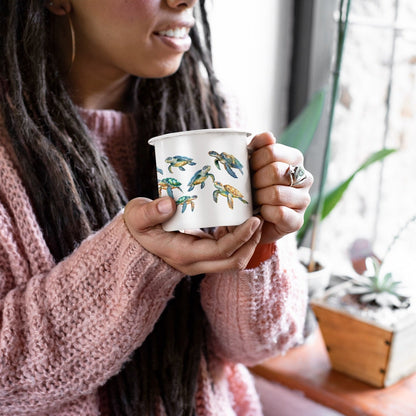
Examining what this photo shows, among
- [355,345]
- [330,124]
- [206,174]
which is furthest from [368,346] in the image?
[206,174]

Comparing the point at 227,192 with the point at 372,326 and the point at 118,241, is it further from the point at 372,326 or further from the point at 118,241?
the point at 372,326

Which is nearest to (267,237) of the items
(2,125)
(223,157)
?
(223,157)

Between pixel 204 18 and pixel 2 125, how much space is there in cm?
39

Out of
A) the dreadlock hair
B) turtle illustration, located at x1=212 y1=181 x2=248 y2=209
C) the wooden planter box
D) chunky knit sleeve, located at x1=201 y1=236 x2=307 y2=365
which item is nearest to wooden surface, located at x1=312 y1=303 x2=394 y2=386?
the wooden planter box

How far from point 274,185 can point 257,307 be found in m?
0.24

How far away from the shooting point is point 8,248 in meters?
0.73

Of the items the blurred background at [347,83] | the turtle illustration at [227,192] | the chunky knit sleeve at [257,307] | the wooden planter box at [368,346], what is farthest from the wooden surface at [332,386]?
the turtle illustration at [227,192]

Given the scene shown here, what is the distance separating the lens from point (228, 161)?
0.55 meters

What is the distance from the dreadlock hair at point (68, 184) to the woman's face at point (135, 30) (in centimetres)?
6

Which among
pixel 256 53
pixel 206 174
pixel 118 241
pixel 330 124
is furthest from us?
pixel 256 53

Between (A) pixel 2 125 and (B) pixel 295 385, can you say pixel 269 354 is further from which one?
(A) pixel 2 125

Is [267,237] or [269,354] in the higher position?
[267,237]

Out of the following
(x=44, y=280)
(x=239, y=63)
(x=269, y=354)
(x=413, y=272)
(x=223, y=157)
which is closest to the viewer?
(x=223, y=157)

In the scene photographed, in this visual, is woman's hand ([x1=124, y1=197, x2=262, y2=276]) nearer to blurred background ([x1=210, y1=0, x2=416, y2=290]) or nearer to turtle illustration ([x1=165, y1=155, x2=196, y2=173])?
turtle illustration ([x1=165, y1=155, x2=196, y2=173])
